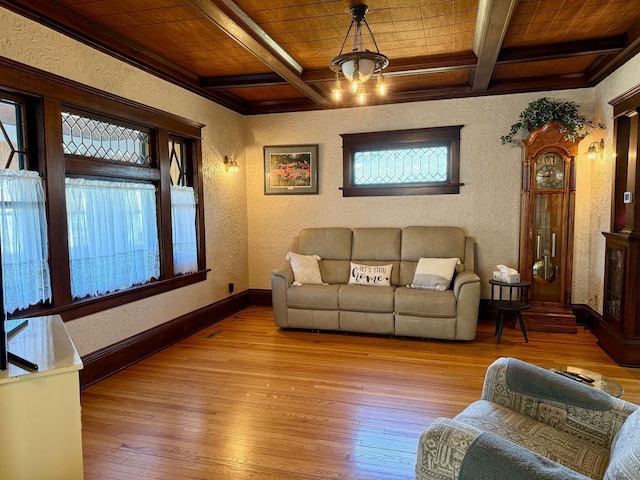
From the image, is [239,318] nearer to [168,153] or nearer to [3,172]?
[168,153]

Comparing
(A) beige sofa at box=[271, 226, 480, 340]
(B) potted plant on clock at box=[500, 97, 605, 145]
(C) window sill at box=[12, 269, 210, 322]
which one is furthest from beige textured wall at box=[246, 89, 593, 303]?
(C) window sill at box=[12, 269, 210, 322]

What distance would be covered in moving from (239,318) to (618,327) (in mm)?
3917

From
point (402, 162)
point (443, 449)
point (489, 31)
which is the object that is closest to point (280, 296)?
point (402, 162)

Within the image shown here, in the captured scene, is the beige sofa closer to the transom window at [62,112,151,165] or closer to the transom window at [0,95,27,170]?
the transom window at [62,112,151,165]

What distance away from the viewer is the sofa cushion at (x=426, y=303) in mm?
4156

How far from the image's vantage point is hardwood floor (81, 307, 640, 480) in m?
2.29

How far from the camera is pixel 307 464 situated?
7.41 ft

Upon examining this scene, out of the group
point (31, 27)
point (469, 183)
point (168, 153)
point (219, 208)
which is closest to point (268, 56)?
point (168, 153)

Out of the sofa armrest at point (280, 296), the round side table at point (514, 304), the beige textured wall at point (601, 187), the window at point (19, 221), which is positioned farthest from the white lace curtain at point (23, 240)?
the beige textured wall at point (601, 187)

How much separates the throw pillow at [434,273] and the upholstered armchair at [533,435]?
2440 millimetres

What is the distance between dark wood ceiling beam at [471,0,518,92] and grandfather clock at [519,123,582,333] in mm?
1040

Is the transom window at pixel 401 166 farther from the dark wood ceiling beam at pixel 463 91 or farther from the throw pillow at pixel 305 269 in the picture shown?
→ the throw pillow at pixel 305 269

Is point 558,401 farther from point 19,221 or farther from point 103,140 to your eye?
point 103,140

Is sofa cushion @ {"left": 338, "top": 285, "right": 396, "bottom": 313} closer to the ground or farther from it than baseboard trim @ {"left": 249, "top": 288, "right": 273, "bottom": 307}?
farther from it
